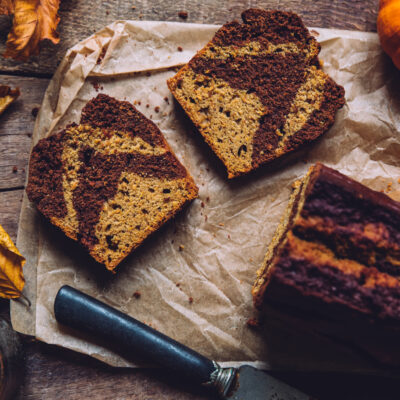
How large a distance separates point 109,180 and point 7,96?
1.08 m

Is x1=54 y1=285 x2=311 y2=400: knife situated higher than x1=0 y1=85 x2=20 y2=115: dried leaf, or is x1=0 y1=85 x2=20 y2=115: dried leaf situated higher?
x1=0 y1=85 x2=20 y2=115: dried leaf

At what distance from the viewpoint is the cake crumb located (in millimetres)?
3439

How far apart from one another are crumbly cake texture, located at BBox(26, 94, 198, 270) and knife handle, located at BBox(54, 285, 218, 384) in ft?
1.18

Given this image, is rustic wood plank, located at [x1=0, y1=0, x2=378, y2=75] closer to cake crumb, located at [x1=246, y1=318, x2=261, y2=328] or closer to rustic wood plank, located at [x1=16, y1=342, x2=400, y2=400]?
rustic wood plank, located at [x1=16, y1=342, x2=400, y2=400]

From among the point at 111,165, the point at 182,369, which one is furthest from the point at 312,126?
the point at 182,369

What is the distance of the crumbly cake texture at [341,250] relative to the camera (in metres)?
2.69

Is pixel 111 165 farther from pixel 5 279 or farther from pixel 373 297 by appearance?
pixel 373 297

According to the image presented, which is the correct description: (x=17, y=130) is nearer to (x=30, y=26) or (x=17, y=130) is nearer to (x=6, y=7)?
(x=30, y=26)

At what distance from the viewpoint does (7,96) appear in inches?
136

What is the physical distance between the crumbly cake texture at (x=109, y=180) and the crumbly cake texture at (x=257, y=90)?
1.34 ft

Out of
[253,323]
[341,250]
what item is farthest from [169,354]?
[341,250]

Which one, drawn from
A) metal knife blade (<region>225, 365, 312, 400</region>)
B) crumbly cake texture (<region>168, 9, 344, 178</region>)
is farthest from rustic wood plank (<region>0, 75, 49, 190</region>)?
metal knife blade (<region>225, 365, 312, 400</region>)

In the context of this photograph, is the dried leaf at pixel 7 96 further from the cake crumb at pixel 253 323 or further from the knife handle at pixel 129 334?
the cake crumb at pixel 253 323

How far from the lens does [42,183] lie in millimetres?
3379
